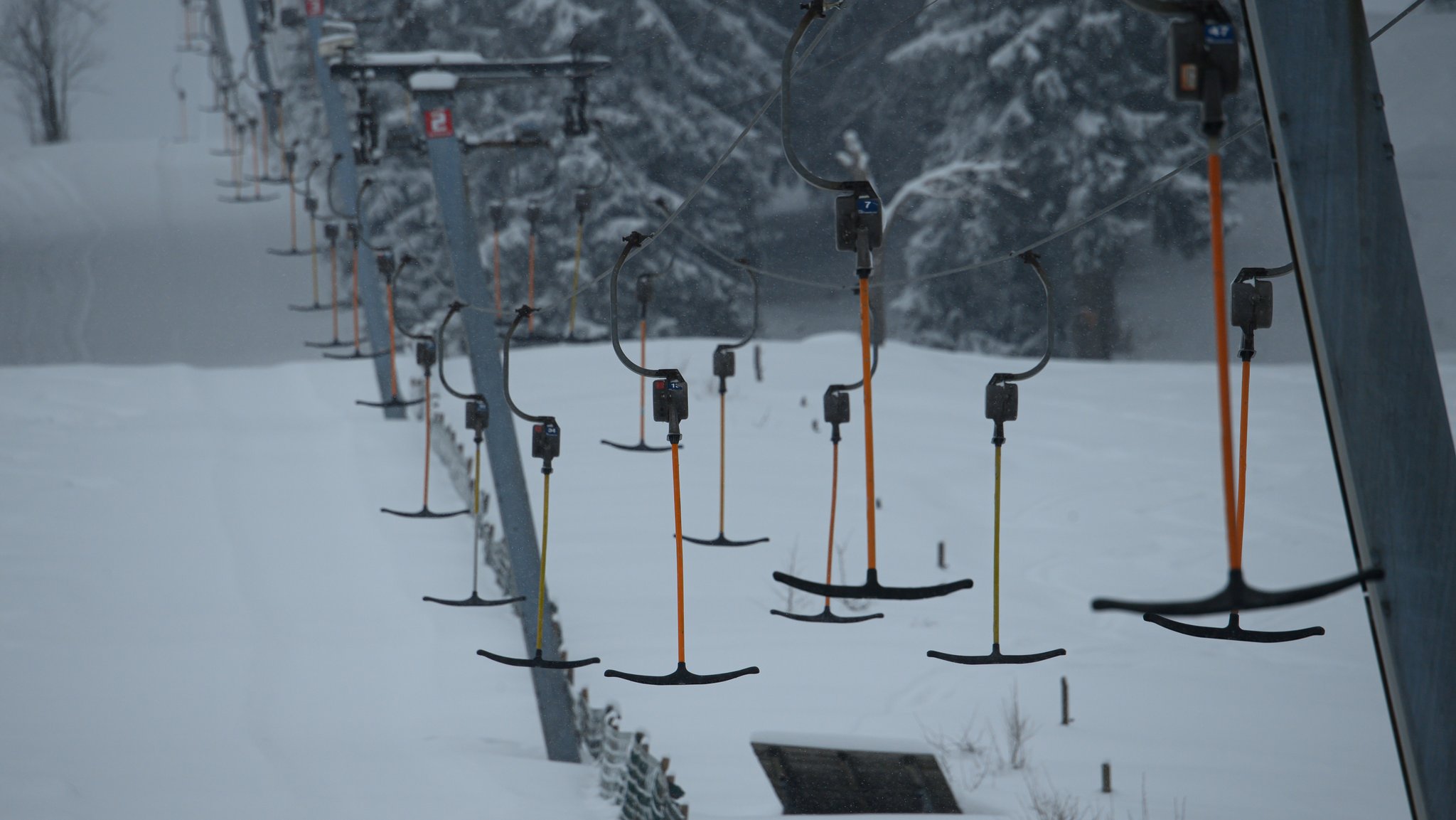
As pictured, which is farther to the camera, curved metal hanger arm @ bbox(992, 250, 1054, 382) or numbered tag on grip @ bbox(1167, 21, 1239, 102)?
curved metal hanger arm @ bbox(992, 250, 1054, 382)

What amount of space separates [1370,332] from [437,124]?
626 cm

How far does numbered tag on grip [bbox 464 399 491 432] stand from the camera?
22.0ft

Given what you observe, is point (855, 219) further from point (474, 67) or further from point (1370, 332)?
point (474, 67)

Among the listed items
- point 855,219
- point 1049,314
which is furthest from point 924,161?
point 855,219

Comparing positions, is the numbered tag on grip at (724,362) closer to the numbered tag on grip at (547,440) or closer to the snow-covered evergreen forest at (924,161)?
the numbered tag on grip at (547,440)

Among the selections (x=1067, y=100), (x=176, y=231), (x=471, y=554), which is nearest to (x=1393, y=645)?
(x=471, y=554)

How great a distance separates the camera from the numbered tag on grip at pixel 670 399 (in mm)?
4547

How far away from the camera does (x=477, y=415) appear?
22.1ft

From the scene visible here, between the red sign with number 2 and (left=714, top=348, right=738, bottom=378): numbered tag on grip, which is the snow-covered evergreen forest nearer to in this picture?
the red sign with number 2

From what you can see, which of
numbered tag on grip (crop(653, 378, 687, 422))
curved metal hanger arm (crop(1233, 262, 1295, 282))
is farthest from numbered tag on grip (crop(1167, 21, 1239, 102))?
numbered tag on grip (crop(653, 378, 687, 422))

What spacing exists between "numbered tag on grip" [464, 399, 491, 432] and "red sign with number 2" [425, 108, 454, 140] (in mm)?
2268

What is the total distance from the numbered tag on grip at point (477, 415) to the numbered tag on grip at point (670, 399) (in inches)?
90.2

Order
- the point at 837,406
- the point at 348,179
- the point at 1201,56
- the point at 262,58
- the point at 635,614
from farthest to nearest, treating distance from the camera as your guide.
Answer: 1. the point at 262,58
2. the point at 348,179
3. the point at 635,614
4. the point at 837,406
5. the point at 1201,56

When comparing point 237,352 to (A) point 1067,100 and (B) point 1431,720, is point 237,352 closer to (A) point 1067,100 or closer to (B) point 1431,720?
(A) point 1067,100
